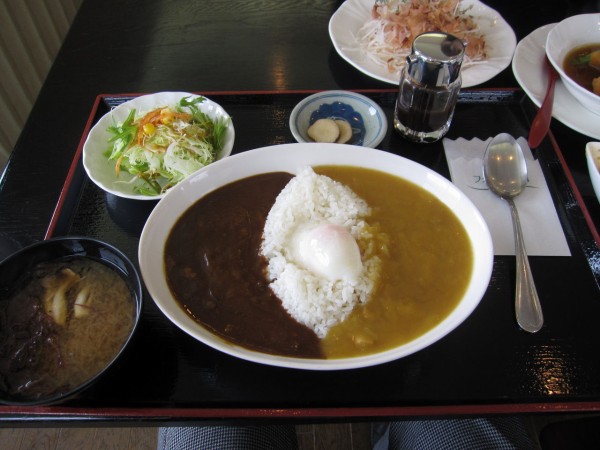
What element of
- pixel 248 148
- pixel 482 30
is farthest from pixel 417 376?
pixel 482 30

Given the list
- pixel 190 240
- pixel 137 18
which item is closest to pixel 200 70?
pixel 137 18

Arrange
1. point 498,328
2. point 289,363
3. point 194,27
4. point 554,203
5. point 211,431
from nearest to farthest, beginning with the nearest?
1. point 289,363
2. point 498,328
3. point 211,431
4. point 554,203
5. point 194,27

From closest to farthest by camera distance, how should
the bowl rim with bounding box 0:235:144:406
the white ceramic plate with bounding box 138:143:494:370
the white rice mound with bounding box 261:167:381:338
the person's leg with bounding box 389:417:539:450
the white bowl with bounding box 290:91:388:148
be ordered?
the bowl rim with bounding box 0:235:144:406 → the white ceramic plate with bounding box 138:143:494:370 → the white rice mound with bounding box 261:167:381:338 → the person's leg with bounding box 389:417:539:450 → the white bowl with bounding box 290:91:388:148

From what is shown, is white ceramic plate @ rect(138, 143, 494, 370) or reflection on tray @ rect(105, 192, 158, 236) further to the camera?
reflection on tray @ rect(105, 192, 158, 236)

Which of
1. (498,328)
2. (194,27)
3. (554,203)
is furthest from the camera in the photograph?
(194,27)

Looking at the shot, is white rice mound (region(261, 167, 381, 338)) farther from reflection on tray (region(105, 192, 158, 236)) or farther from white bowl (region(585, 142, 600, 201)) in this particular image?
white bowl (region(585, 142, 600, 201))

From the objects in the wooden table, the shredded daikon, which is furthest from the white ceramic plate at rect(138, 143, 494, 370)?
the shredded daikon

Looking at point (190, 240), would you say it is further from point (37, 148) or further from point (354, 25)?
point (354, 25)
